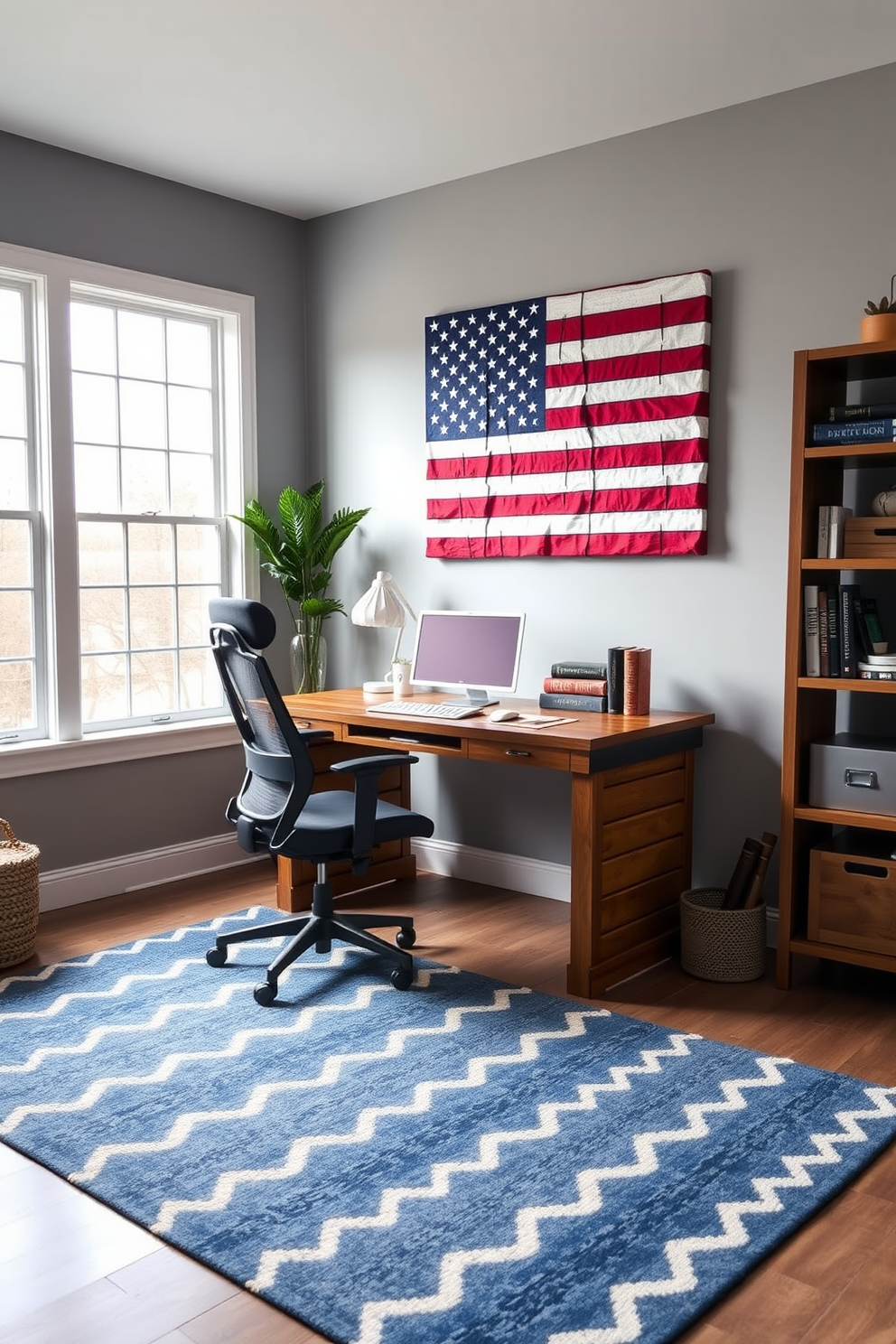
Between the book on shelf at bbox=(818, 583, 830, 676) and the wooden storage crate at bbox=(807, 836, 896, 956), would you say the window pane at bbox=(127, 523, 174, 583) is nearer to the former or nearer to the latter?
the book on shelf at bbox=(818, 583, 830, 676)

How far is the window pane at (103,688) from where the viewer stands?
4.21 meters

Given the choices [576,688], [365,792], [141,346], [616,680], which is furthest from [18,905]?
[141,346]

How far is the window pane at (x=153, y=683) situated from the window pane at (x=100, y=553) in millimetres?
328

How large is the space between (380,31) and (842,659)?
2.14 metres

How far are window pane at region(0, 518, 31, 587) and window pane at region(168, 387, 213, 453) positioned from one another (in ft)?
2.46

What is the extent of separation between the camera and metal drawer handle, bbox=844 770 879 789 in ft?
9.96

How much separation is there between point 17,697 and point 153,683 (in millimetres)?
568

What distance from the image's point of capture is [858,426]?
118 inches

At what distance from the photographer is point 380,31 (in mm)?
3062

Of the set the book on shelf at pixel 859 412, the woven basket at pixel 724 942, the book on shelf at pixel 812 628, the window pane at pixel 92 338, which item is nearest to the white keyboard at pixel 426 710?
the woven basket at pixel 724 942

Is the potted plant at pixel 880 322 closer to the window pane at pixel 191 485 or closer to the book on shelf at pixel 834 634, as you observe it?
the book on shelf at pixel 834 634

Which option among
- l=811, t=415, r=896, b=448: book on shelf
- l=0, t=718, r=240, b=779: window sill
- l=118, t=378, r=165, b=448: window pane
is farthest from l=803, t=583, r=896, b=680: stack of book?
l=118, t=378, r=165, b=448: window pane

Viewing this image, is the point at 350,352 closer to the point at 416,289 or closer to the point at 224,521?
the point at 416,289

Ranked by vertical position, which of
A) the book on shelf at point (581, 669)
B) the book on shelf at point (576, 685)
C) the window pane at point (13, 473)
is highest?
the window pane at point (13, 473)
